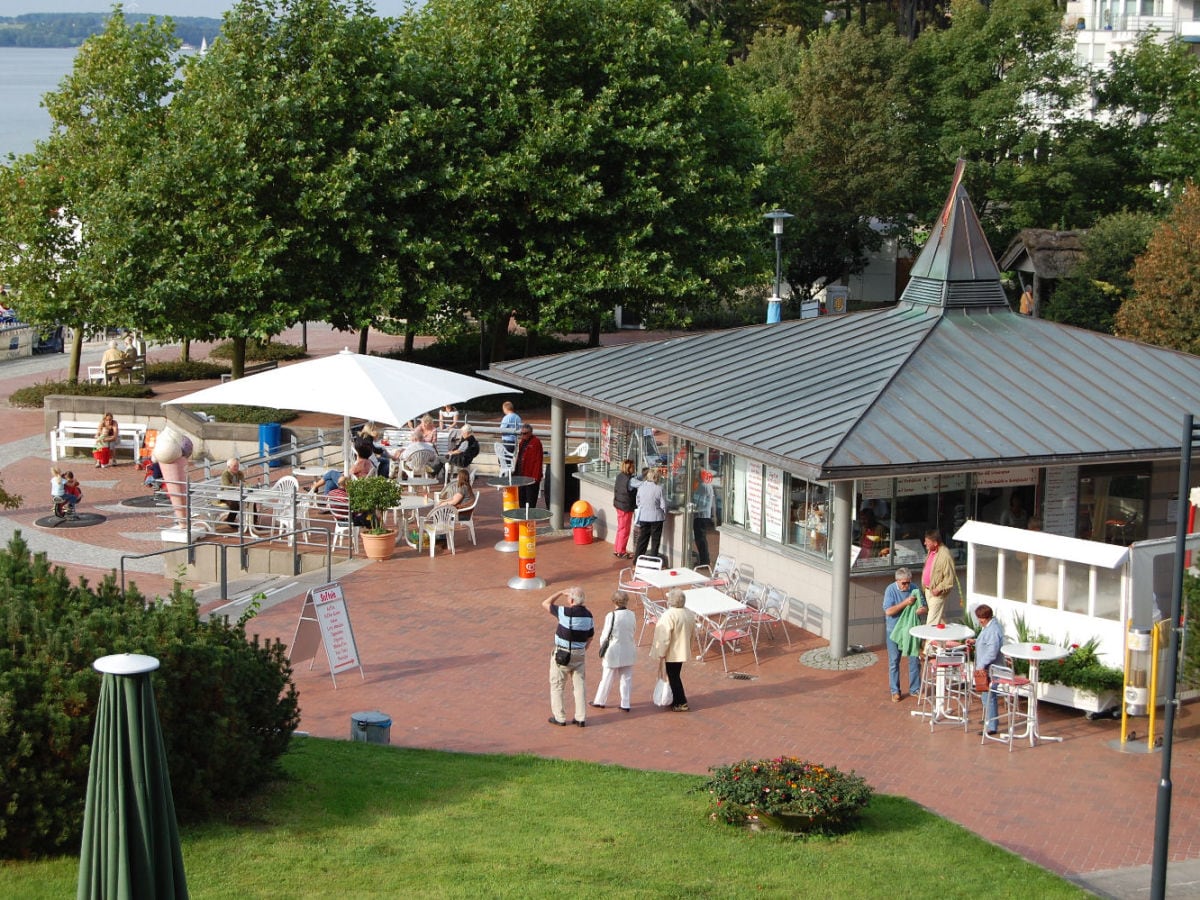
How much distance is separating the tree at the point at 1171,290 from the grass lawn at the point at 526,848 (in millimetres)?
22668

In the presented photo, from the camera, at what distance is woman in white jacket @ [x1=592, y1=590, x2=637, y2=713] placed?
49.4ft

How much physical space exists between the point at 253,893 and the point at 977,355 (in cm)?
1312

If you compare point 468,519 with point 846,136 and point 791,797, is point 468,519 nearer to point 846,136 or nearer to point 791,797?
point 791,797

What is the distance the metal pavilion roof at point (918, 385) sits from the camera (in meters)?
17.1

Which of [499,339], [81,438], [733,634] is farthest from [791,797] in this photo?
[499,339]

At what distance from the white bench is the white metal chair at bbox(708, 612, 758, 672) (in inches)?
674

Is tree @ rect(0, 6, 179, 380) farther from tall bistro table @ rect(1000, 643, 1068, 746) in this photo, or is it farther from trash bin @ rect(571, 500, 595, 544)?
tall bistro table @ rect(1000, 643, 1068, 746)

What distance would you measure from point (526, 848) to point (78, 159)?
28410 mm

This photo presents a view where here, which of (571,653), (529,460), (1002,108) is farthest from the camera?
(1002,108)

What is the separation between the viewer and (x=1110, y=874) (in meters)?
11.7

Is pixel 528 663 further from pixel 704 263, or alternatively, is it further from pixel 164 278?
pixel 704 263

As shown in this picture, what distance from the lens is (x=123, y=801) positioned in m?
7.61

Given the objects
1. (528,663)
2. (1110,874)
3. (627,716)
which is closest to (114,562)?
(528,663)

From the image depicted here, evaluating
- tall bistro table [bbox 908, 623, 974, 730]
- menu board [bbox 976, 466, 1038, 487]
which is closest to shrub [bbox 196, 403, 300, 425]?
menu board [bbox 976, 466, 1038, 487]
